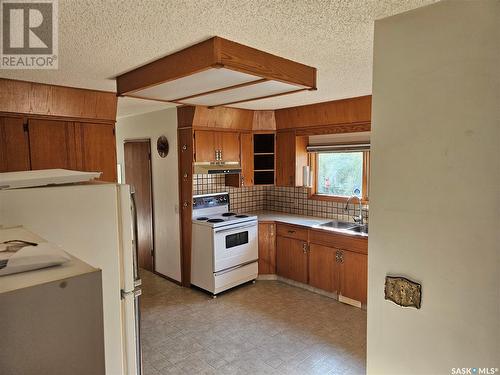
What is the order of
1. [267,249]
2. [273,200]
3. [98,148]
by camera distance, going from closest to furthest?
[98,148] < [267,249] < [273,200]

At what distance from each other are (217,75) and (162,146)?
97.3 inches

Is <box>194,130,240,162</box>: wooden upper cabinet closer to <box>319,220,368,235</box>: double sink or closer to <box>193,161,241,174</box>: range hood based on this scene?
<box>193,161,241,174</box>: range hood

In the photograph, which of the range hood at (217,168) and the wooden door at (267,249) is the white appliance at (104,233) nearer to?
the range hood at (217,168)

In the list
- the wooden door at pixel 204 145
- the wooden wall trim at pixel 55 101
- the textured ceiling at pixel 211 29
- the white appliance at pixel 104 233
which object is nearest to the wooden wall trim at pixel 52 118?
the wooden wall trim at pixel 55 101

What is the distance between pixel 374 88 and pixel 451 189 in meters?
0.59

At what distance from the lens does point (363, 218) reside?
13.3 ft

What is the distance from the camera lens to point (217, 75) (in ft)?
7.06

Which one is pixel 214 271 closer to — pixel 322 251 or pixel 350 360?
pixel 322 251

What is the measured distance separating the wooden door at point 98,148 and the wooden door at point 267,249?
6.79 feet

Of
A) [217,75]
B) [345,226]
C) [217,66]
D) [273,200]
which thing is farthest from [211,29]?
[273,200]

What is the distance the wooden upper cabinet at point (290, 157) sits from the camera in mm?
4488

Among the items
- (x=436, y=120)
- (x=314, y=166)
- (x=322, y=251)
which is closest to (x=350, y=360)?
(x=322, y=251)

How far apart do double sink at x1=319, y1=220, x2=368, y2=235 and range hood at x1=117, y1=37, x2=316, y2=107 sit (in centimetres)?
192

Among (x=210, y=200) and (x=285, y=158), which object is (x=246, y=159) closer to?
(x=285, y=158)
